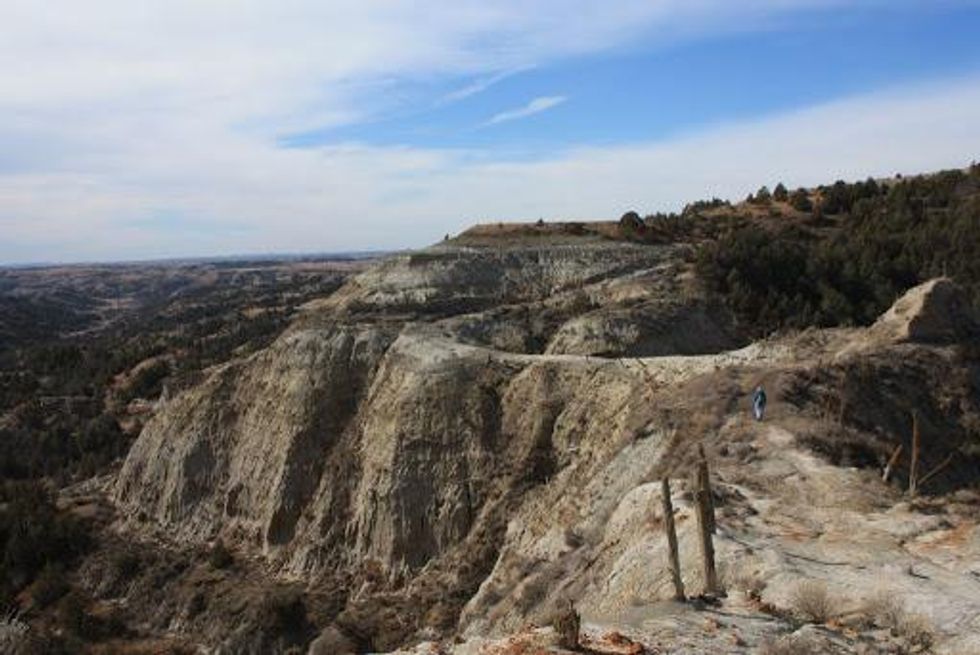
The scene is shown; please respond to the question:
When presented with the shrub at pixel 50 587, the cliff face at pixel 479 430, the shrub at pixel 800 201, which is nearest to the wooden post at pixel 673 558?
the cliff face at pixel 479 430

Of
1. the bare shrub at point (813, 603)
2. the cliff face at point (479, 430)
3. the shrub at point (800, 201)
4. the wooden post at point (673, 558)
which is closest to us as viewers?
the bare shrub at point (813, 603)

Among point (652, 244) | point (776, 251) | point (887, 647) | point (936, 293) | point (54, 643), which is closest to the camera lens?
point (887, 647)

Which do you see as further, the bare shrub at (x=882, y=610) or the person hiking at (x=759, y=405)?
the person hiking at (x=759, y=405)

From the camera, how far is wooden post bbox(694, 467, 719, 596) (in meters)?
12.2

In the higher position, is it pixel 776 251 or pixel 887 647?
pixel 776 251

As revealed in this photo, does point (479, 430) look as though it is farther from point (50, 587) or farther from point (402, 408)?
point (50, 587)

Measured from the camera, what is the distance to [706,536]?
39.8 feet

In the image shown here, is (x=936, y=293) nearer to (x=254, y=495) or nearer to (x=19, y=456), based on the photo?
(x=254, y=495)

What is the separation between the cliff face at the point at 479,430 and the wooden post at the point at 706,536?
634 millimetres

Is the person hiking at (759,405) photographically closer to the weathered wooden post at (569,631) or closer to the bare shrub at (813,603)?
the bare shrub at (813,603)

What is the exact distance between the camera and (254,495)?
32.0m

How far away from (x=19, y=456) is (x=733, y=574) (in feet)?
156

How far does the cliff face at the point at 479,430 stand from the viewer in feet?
63.7

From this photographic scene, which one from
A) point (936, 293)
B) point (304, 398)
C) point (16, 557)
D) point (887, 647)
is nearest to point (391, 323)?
point (304, 398)
